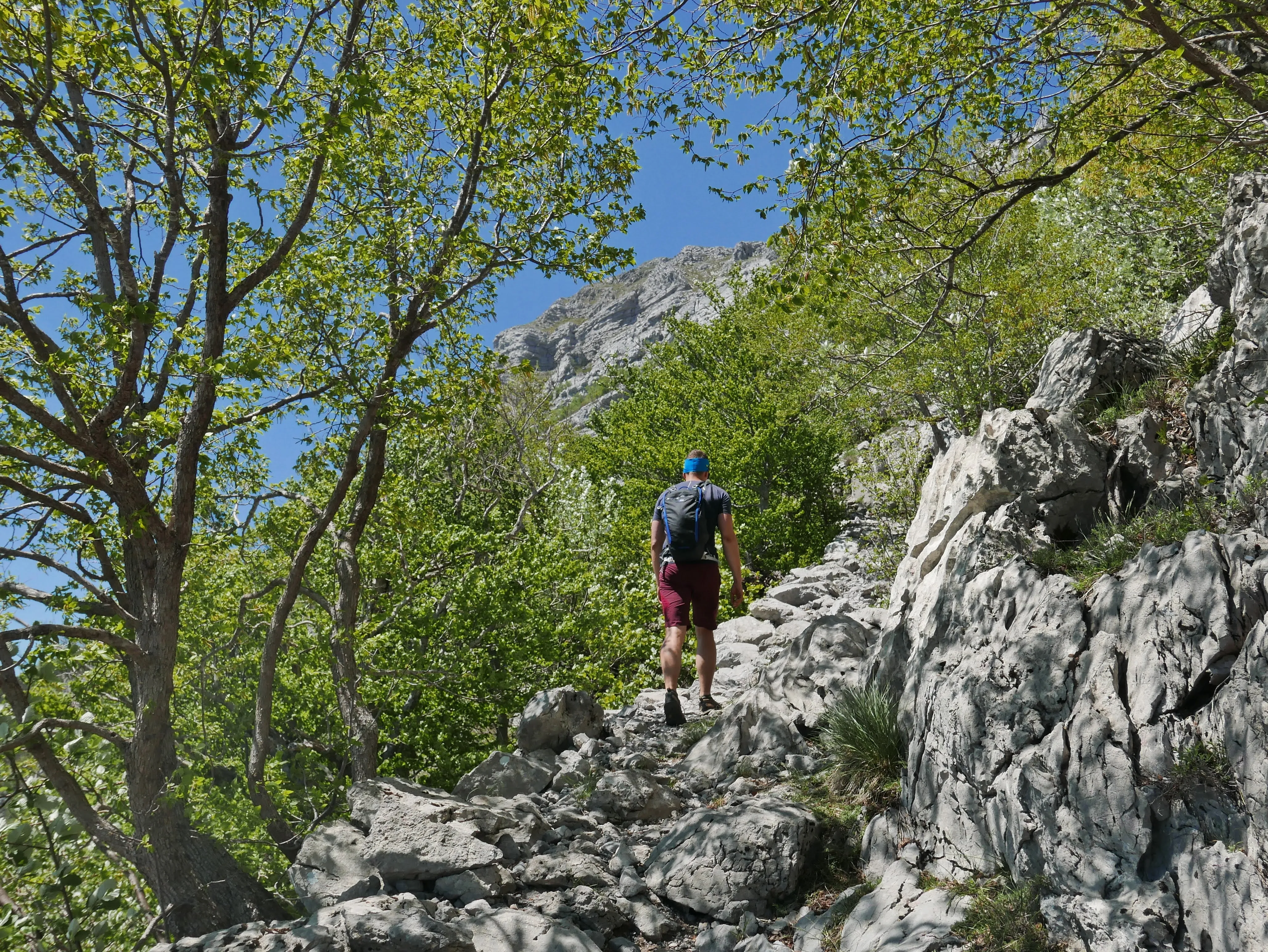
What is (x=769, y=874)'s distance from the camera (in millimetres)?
5090

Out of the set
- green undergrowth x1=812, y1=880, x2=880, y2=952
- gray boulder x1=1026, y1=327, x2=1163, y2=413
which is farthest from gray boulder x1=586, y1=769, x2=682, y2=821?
gray boulder x1=1026, y1=327, x2=1163, y2=413

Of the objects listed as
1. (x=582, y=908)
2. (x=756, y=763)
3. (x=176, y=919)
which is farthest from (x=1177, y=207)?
(x=176, y=919)

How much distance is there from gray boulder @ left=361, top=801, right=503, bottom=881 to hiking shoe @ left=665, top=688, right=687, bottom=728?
129 inches

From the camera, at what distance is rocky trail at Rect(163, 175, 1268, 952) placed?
3791 millimetres

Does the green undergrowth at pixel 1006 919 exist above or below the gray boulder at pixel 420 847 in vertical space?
below

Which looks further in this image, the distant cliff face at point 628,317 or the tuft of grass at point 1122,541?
the distant cliff face at point 628,317

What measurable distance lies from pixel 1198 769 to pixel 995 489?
134 inches

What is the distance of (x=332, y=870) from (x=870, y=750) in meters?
3.86

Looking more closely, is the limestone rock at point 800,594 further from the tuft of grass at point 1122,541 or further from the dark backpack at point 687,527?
the tuft of grass at point 1122,541

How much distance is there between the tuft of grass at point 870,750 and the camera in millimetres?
5758

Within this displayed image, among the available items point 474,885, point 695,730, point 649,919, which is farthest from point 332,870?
point 695,730

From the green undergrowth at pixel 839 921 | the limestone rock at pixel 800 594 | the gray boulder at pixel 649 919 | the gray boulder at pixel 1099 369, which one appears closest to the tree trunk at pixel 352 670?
the gray boulder at pixel 649 919

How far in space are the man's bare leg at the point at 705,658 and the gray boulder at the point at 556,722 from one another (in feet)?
4.02

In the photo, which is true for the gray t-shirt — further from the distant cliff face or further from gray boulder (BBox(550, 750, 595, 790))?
the distant cliff face
